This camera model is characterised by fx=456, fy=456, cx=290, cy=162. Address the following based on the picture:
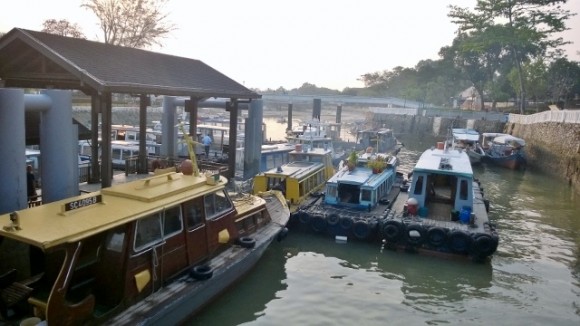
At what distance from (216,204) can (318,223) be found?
16.9 ft

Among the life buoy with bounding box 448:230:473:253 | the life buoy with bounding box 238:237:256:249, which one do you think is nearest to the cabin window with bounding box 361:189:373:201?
the life buoy with bounding box 448:230:473:253

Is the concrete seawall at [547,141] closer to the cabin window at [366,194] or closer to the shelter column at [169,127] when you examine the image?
the cabin window at [366,194]

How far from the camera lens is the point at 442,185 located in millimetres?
16938

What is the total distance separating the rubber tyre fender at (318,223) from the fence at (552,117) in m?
20.4

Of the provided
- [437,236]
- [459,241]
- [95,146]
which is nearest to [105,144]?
[95,146]

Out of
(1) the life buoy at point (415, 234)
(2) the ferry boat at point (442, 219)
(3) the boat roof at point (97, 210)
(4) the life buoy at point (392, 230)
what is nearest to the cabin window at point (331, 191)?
(2) the ferry boat at point (442, 219)

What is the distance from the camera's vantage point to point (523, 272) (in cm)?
1277

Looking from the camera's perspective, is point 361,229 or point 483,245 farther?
point 361,229

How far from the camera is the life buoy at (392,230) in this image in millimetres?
13297

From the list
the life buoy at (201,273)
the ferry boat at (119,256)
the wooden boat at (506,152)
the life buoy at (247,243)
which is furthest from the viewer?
the wooden boat at (506,152)

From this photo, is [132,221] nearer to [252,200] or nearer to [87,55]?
[252,200]

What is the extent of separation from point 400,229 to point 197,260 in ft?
21.4

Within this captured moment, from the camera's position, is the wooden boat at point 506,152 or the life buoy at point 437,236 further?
the wooden boat at point 506,152

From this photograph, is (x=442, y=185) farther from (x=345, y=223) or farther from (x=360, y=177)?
(x=345, y=223)
